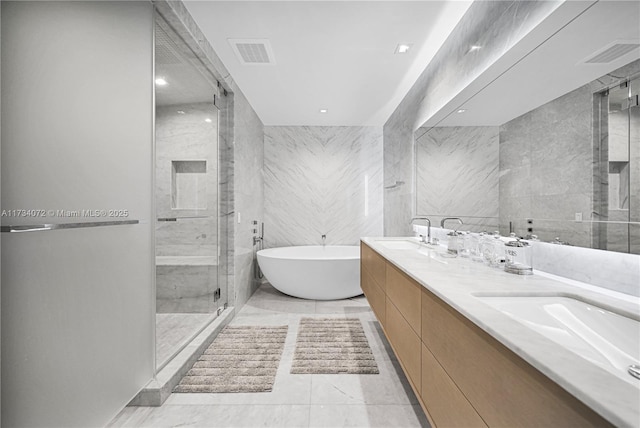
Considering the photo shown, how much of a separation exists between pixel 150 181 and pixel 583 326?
1.95 metres

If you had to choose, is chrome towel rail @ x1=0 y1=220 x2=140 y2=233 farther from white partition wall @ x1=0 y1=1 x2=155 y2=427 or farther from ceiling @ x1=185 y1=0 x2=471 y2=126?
ceiling @ x1=185 y1=0 x2=471 y2=126

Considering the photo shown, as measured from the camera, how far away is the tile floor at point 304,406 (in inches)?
60.9

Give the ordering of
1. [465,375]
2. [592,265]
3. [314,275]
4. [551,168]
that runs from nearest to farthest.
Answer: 1. [465,375]
2. [592,265]
3. [551,168]
4. [314,275]

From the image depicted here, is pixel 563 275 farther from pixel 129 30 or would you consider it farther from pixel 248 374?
pixel 129 30

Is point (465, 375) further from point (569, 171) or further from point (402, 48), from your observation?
point (402, 48)

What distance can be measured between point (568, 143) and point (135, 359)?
2253 millimetres

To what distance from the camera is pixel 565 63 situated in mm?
1203

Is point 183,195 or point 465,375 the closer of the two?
point 465,375

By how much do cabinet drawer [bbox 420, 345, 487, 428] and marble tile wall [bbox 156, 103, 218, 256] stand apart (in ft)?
5.11

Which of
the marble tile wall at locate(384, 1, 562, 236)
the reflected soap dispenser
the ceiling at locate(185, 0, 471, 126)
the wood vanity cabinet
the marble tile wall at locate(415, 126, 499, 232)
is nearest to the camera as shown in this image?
the wood vanity cabinet

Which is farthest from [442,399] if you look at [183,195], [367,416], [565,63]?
[183,195]

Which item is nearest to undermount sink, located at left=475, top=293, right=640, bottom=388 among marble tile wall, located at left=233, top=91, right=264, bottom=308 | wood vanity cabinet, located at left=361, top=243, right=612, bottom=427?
wood vanity cabinet, located at left=361, top=243, right=612, bottom=427

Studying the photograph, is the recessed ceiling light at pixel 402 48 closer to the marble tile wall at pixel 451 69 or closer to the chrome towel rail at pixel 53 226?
the marble tile wall at pixel 451 69

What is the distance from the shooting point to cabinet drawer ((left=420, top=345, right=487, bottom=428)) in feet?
2.81
